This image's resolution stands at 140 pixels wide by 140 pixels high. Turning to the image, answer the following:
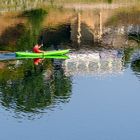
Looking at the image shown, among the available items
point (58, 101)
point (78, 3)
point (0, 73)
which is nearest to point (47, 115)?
point (58, 101)

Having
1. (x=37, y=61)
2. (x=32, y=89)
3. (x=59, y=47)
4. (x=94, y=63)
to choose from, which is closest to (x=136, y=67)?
(x=94, y=63)

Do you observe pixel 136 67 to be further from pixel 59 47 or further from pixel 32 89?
pixel 32 89

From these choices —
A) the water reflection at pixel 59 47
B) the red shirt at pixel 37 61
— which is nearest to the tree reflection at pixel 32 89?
the water reflection at pixel 59 47

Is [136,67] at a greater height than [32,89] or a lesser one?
lesser

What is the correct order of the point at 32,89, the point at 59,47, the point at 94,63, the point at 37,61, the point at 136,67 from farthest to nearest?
the point at 59,47, the point at 94,63, the point at 37,61, the point at 136,67, the point at 32,89

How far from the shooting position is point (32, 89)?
64.2 m

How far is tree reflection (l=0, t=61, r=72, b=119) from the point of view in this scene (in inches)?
2336

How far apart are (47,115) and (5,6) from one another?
51.8m

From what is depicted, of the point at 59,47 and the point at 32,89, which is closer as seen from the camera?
the point at 32,89

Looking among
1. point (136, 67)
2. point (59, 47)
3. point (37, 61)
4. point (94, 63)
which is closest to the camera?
point (136, 67)

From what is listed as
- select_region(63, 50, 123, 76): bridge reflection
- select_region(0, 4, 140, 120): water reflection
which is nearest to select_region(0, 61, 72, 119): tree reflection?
select_region(0, 4, 140, 120): water reflection

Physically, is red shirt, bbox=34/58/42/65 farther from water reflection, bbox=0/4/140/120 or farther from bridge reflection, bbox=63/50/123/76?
bridge reflection, bbox=63/50/123/76

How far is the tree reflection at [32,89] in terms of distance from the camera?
59344 mm

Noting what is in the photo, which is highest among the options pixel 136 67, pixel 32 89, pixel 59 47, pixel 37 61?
pixel 37 61
